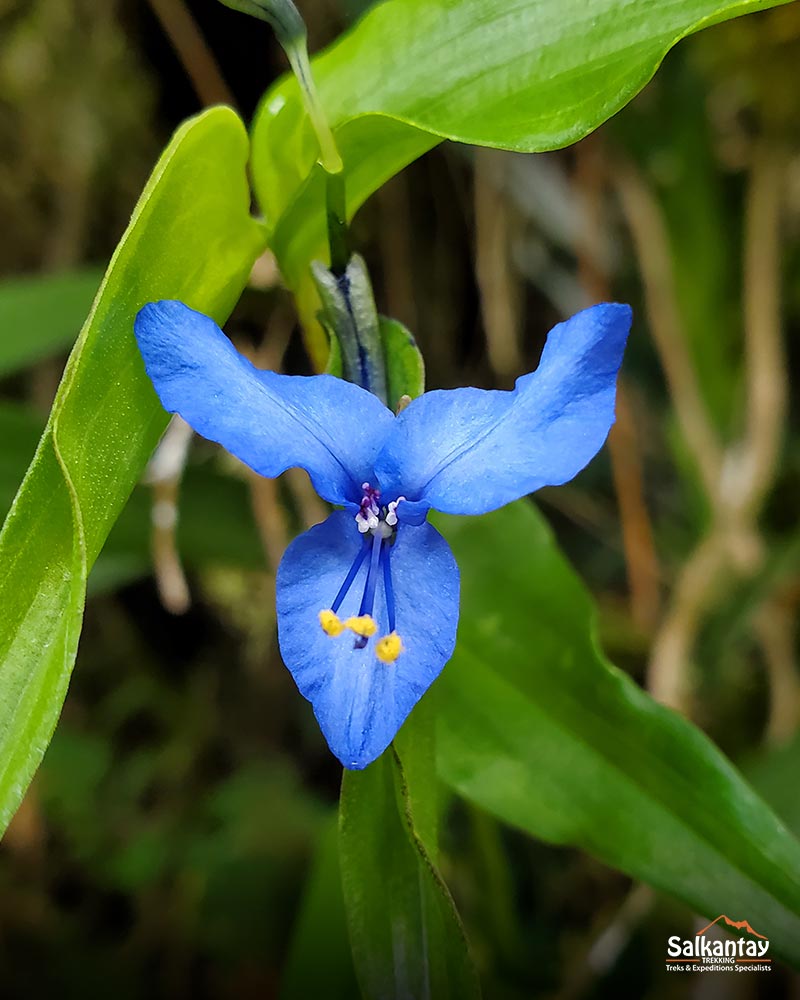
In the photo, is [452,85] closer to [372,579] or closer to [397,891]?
[372,579]

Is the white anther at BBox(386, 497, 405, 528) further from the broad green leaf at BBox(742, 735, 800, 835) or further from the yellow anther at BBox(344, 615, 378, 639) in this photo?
the broad green leaf at BBox(742, 735, 800, 835)

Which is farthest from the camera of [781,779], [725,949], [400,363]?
[781,779]

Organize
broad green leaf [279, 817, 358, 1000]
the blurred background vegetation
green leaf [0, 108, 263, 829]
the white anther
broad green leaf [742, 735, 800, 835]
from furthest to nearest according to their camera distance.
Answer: the blurred background vegetation, broad green leaf [742, 735, 800, 835], broad green leaf [279, 817, 358, 1000], the white anther, green leaf [0, 108, 263, 829]

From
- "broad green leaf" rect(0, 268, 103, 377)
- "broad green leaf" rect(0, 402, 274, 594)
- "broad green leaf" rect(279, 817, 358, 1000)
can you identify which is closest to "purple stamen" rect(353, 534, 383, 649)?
"broad green leaf" rect(279, 817, 358, 1000)

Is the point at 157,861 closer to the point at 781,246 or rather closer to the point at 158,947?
the point at 158,947

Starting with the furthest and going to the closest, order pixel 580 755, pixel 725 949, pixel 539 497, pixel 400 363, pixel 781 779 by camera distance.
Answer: pixel 539 497, pixel 781 779, pixel 725 949, pixel 580 755, pixel 400 363

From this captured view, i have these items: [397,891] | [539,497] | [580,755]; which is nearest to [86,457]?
[397,891]
